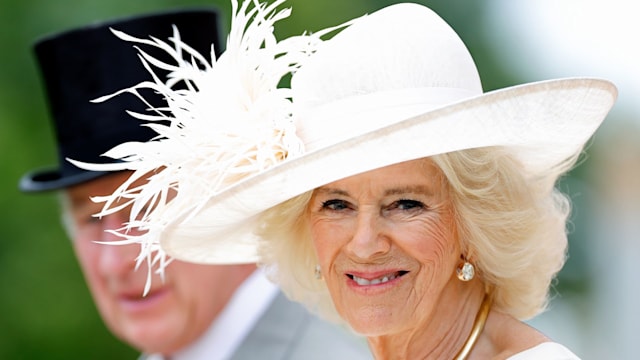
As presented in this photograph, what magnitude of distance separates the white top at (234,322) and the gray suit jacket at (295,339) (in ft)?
0.13

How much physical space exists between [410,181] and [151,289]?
212cm

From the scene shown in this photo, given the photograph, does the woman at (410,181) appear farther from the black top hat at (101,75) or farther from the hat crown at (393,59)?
the black top hat at (101,75)

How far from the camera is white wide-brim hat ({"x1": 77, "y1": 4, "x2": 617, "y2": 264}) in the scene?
2902 millimetres

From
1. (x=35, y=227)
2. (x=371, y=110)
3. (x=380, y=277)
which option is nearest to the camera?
(x=371, y=110)

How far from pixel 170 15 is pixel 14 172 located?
4.57 metres

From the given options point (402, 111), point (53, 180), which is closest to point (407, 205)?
point (402, 111)

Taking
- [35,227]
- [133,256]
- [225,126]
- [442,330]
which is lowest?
[35,227]

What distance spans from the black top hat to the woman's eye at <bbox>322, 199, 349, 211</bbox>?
1772mm

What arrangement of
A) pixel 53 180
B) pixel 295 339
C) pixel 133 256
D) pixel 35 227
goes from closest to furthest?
pixel 295 339, pixel 133 256, pixel 53 180, pixel 35 227

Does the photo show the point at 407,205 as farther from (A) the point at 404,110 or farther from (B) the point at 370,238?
(A) the point at 404,110

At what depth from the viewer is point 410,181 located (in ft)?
10.2

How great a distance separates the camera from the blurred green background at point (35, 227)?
9.03 metres

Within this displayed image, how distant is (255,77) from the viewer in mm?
3301

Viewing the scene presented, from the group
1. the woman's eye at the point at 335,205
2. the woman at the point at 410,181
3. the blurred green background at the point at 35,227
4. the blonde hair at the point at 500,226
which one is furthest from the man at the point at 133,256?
the blurred green background at the point at 35,227
